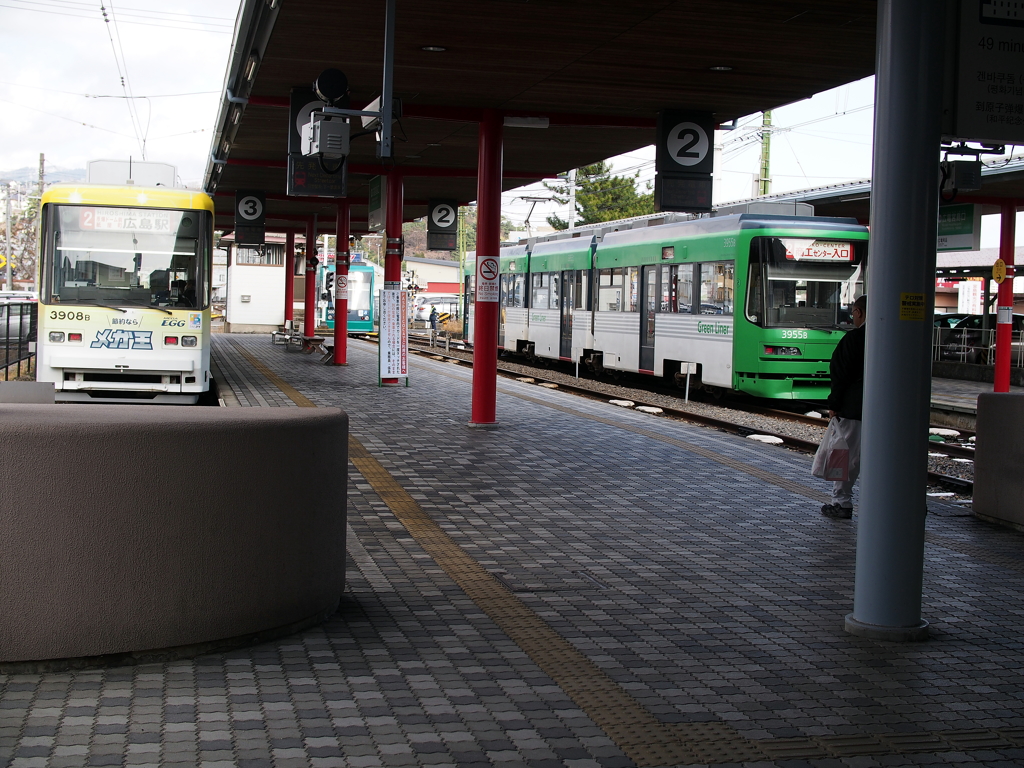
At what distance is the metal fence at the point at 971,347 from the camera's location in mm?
30520

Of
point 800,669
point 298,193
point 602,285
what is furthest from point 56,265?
point 800,669

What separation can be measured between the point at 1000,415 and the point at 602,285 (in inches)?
624

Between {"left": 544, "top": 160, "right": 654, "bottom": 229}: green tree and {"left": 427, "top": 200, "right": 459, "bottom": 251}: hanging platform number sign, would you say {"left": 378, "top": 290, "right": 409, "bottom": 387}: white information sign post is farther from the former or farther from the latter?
{"left": 544, "top": 160, "right": 654, "bottom": 229}: green tree

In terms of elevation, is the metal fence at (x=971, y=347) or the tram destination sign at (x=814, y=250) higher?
the tram destination sign at (x=814, y=250)

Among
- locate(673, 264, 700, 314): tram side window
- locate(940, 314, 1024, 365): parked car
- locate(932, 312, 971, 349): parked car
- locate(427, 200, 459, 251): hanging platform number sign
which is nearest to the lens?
locate(673, 264, 700, 314): tram side window

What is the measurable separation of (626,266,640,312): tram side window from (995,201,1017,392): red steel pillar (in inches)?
286

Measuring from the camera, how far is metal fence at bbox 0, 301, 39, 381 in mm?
20750

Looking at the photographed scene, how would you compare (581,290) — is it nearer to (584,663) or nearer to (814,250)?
(814,250)

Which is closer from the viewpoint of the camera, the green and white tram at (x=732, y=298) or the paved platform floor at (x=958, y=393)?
the green and white tram at (x=732, y=298)

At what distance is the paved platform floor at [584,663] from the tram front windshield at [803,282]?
9.33m

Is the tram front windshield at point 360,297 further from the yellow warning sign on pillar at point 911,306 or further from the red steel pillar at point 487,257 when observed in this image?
the yellow warning sign on pillar at point 911,306

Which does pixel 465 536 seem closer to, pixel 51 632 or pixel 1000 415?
pixel 51 632

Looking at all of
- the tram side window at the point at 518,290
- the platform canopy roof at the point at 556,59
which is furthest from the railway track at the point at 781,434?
the tram side window at the point at 518,290

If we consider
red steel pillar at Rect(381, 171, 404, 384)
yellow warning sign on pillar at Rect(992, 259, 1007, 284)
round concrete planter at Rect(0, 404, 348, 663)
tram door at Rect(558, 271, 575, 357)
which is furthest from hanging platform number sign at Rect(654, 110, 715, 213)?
tram door at Rect(558, 271, 575, 357)
